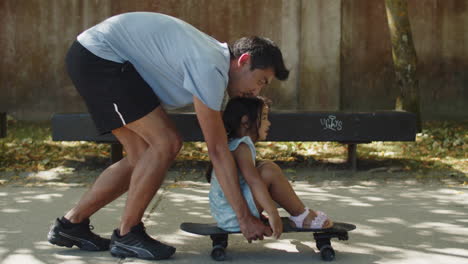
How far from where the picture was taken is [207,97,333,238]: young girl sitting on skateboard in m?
3.75

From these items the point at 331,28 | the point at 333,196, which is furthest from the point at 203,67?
the point at 331,28

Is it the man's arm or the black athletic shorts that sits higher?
the black athletic shorts

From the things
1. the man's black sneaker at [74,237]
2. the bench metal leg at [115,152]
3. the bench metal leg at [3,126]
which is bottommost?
the man's black sneaker at [74,237]

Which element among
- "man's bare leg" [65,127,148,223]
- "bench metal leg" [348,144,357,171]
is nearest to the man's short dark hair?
"man's bare leg" [65,127,148,223]

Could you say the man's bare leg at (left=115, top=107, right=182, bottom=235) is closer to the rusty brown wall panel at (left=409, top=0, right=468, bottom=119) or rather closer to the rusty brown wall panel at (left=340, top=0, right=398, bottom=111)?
the rusty brown wall panel at (left=340, top=0, right=398, bottom=111)

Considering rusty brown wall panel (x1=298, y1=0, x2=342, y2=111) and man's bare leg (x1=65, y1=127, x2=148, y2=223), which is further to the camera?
rusty brown wall panel (x1=298, y1=0, x2=342, y2=111)

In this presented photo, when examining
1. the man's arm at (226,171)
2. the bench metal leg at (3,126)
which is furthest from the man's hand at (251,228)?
Answer: the bench metal leg at (3,126)

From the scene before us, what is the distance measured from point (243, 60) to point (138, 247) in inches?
44.2

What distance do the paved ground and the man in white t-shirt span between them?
300mm

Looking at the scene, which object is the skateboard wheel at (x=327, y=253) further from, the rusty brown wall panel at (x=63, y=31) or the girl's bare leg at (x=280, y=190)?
the rusty brown wall panel at (x=63, y=31)

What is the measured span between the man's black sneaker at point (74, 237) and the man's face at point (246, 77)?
45.3 inches

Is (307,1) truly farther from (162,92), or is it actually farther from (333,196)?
(162,92)

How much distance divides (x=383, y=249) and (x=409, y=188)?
2133 mm

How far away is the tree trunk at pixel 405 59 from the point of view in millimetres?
8672
